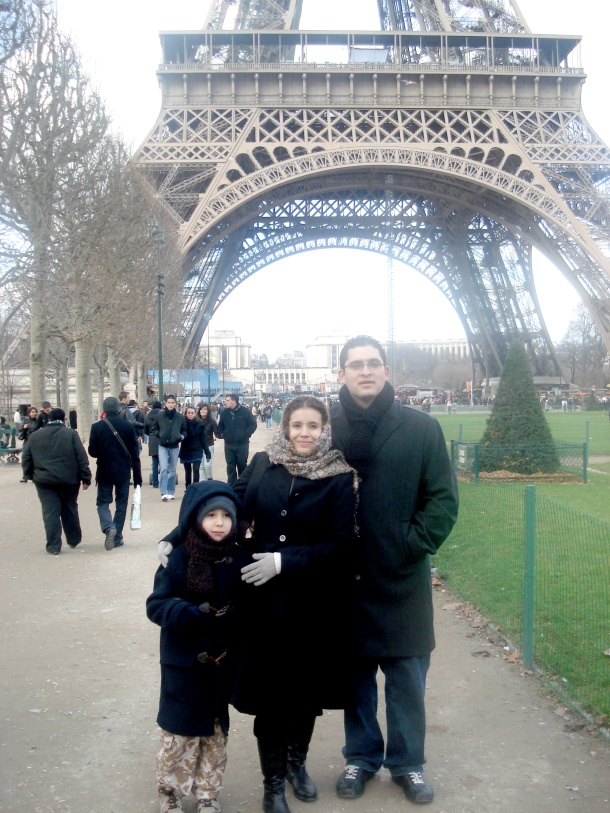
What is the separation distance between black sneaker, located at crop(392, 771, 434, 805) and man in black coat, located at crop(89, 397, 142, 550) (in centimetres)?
637

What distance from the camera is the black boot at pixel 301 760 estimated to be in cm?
373

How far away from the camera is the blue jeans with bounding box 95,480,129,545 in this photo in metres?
9.75

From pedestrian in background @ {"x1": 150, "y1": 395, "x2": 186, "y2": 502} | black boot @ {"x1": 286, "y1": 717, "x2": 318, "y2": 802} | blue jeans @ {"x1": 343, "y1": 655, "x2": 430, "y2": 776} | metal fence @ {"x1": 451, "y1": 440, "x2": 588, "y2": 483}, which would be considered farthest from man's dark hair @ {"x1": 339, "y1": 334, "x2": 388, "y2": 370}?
metal fence @ {"x1": 451, "y1": 440, "x2": 588, "y2": 483}

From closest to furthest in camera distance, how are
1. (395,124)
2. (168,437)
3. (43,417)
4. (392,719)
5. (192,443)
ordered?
(392,719), (168,437), (192,443), (43,417), (395,124)

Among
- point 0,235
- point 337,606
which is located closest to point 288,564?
point 337,606

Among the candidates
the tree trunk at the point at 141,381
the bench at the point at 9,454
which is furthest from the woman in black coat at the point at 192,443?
the tree trunk at the point at 141,381

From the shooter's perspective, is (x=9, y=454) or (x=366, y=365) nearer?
(x=366, y=365)

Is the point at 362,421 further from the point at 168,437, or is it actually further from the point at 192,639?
the point at 168,437

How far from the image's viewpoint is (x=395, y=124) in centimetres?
3481

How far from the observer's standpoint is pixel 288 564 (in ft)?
11.5

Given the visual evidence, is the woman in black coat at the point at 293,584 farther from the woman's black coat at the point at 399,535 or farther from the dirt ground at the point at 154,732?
the dirt ground at the point at 154,732

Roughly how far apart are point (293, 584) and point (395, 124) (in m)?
33.8

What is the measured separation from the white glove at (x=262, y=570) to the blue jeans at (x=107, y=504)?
256 inches

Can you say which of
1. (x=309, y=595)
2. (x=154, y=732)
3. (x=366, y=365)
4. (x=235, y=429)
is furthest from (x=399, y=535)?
(x=235, y=429)
